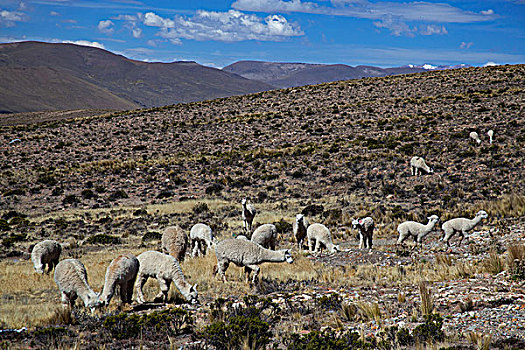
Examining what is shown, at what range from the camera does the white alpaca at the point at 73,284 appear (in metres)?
9.35

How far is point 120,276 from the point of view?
943cm

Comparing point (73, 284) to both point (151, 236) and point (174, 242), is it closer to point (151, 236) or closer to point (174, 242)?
point (174, 242)

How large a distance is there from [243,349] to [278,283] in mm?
4102

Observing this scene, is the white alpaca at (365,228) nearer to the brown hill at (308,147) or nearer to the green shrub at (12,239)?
the brown hill at (308,147)

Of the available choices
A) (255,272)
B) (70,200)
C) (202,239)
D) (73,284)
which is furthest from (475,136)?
(73,284)

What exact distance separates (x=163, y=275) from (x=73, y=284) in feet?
6.32

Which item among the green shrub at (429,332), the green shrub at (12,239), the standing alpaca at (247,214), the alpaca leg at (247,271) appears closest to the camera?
the green shrub at (429,332)

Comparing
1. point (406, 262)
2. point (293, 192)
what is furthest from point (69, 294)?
point (293, 192)

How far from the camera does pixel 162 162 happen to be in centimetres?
4119

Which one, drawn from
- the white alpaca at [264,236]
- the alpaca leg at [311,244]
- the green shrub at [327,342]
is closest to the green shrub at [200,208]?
the alpaca leg at [311,244]

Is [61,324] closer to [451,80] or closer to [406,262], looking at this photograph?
[406,262]

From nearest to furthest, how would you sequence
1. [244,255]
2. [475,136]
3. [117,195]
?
[244,255], [117,195], [475,136]

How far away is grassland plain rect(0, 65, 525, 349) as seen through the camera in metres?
8.12

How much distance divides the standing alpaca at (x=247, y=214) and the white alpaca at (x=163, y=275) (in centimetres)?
956
